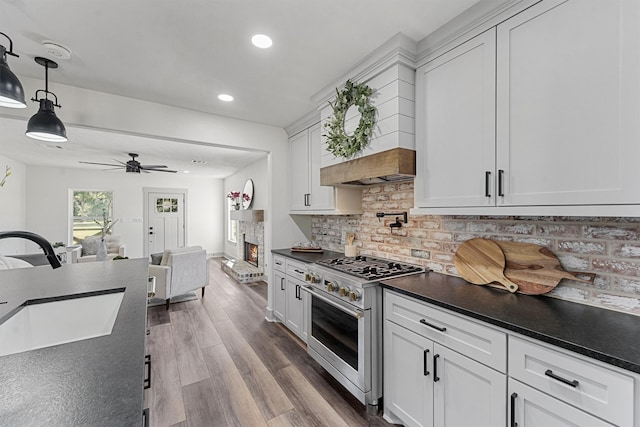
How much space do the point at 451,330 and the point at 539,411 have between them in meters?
0.43

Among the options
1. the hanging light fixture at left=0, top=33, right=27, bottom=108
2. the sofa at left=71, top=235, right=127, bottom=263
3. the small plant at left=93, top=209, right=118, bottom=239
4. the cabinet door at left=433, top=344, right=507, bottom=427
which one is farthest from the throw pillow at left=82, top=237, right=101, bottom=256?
the cabinet door at left=433, top=344, right=507, bottom=427

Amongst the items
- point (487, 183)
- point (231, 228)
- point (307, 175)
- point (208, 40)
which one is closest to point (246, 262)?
point (231, 228)

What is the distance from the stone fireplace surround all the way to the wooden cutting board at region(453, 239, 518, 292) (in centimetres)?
423

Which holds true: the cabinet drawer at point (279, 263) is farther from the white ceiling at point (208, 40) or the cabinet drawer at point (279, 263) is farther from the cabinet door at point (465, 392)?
the cabinet door at point (465, 392)

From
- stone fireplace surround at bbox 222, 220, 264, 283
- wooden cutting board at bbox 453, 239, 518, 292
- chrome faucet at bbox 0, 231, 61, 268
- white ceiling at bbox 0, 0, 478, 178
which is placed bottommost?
stone fireplace surround at bbox 222, 220, 264, 283

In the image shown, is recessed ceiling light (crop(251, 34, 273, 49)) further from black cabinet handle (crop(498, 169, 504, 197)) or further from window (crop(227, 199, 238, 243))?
window (crop(227, 199, 238, 243))

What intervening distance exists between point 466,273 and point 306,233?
225 centimetres

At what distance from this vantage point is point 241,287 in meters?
5.12

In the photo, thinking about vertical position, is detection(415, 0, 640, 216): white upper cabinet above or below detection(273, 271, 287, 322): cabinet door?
above

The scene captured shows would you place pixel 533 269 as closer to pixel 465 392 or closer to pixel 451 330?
pixel 451 330

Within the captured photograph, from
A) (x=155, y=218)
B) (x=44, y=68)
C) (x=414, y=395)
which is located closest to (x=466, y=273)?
(x=414, y=395)

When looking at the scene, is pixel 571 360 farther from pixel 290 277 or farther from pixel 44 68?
pixel 44 68

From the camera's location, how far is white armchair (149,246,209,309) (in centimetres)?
A: 396

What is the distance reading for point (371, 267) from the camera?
7.41 feet
